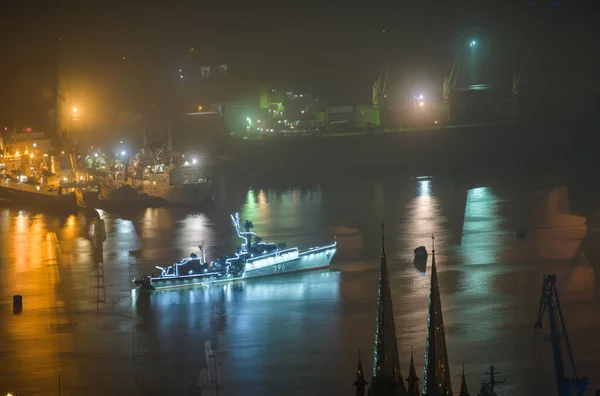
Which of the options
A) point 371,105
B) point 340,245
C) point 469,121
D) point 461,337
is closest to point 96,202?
point 340,245

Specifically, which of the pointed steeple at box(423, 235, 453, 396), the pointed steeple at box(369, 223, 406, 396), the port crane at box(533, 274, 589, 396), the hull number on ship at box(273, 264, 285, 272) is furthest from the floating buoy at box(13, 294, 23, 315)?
the pointed steeple at box(423, 235, 453, 396)

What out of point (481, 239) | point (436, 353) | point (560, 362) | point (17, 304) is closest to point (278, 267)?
point (17, 304)

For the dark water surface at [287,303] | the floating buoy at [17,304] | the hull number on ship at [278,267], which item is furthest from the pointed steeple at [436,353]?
the hull number on ship at [278,267]

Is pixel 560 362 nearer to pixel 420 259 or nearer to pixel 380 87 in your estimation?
pixel 420 259

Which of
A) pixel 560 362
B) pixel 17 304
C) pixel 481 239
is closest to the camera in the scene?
pixel 560 362

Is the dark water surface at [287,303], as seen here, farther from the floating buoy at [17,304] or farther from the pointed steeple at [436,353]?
the pointed steeple at [436,353]

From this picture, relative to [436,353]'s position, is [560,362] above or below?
below
